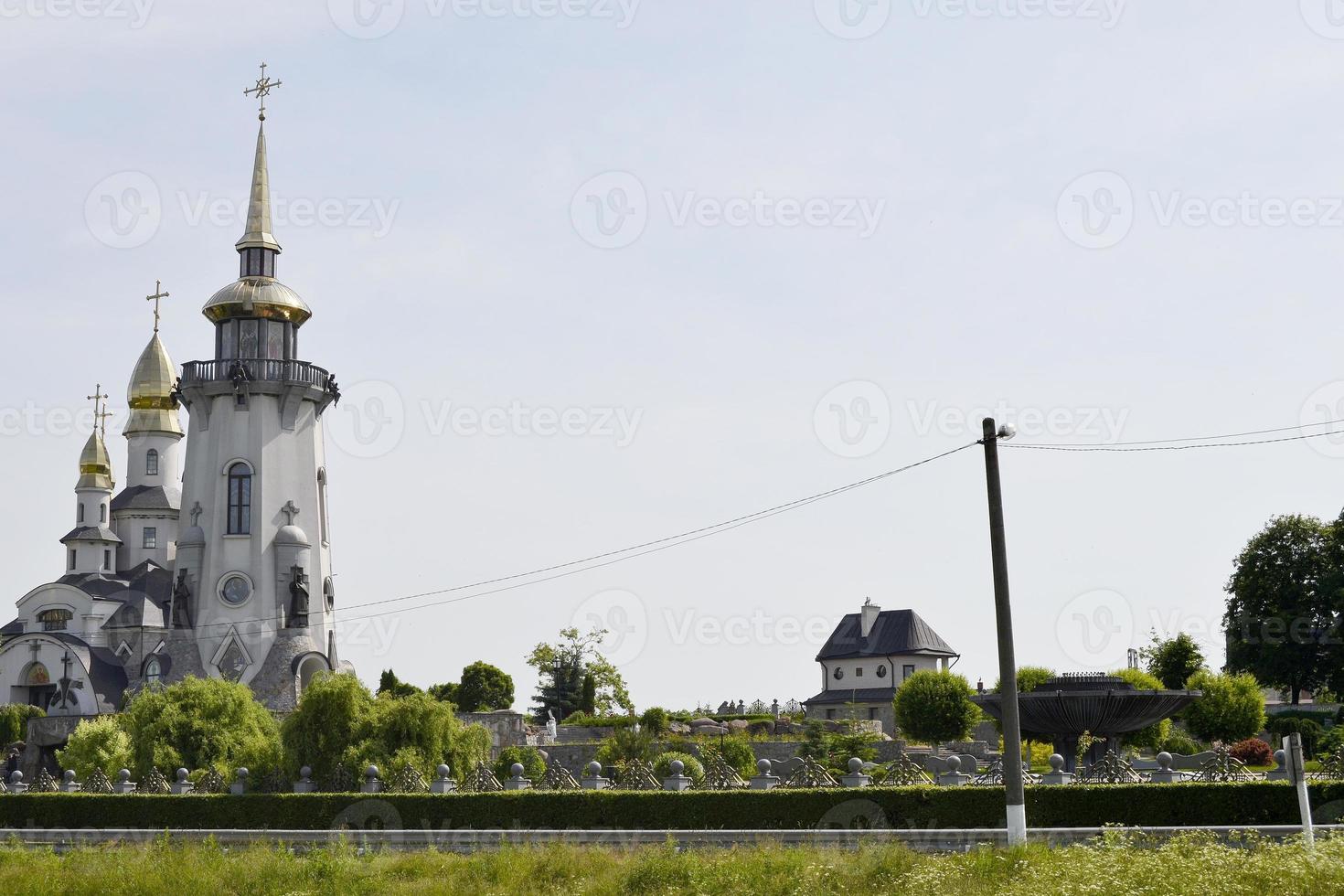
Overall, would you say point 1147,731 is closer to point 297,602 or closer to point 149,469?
point 297,602

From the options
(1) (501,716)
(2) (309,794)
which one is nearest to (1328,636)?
(1) (501,716)

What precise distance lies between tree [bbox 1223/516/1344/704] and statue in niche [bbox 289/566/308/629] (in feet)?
124

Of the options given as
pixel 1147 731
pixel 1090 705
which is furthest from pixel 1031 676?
pixel 1090 705

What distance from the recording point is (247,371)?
67250mm

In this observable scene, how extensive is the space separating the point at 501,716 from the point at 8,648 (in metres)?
25.8

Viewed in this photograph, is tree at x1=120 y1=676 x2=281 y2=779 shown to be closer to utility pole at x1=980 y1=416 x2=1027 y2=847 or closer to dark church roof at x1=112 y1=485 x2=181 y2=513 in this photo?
utility pole at x1=980 y1=416 x2=1027 y2=847

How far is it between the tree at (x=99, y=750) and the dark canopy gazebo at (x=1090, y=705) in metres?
28.4

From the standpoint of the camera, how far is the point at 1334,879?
701 inches

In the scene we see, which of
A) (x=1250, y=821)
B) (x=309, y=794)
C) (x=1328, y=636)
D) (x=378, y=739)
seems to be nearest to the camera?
(x=1250, y=821)

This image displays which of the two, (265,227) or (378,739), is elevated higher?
(265,227)

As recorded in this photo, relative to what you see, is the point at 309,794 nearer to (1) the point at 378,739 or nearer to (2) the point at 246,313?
(1) the point at 378,739

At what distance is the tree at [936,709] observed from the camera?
5716cm

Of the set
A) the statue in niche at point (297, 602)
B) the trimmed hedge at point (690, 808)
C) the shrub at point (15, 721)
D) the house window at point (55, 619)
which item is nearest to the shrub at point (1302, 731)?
the trimmed hedge at point (690, 808)

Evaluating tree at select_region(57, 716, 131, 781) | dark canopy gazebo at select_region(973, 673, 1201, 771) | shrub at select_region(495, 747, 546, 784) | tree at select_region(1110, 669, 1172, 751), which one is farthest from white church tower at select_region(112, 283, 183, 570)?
dark canopy gazebo at select_region(973, 673, 1201, 771)
